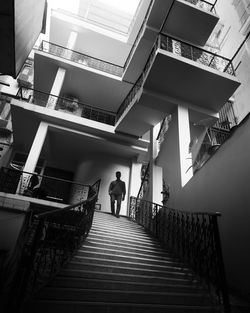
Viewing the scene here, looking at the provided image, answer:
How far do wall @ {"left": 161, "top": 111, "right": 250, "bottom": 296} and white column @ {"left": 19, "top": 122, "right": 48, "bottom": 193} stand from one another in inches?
245

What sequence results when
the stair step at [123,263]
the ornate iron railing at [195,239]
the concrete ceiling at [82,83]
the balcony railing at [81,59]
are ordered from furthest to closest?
the balcony railing at [81,59], the concrete ceiling at [82,83], the stair step at [123,263], the ornate iron railing at [195,239]

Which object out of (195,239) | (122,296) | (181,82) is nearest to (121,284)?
(122,296)

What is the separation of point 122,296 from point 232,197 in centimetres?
275

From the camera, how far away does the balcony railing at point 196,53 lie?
858 centimetres

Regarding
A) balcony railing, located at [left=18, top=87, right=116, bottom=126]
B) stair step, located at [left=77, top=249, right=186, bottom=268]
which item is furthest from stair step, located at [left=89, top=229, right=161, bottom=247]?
balcony railing, located at [left=18, top=87, right=116, bottom=126]

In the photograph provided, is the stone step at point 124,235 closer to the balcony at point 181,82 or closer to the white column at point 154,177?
the white column at point 154,177

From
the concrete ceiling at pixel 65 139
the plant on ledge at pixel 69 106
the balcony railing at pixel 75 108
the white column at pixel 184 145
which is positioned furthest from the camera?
the plant on ledge at pixel 69 106

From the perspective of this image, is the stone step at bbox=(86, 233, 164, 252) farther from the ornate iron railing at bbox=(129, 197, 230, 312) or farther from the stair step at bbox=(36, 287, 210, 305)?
the stair step at bbox=(36, 287, 210, 305)

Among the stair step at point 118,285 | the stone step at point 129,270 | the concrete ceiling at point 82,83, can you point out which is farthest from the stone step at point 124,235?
the concrete ceiling at point 82,83

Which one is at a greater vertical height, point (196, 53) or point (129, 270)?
point (196, 53)

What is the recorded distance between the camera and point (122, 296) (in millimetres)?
3262

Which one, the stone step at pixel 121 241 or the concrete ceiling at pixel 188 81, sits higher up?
the concrete ceiling at pixel 188 81

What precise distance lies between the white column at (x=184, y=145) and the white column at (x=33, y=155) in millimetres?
5770

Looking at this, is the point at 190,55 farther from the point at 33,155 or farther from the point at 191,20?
the point at 33,155
